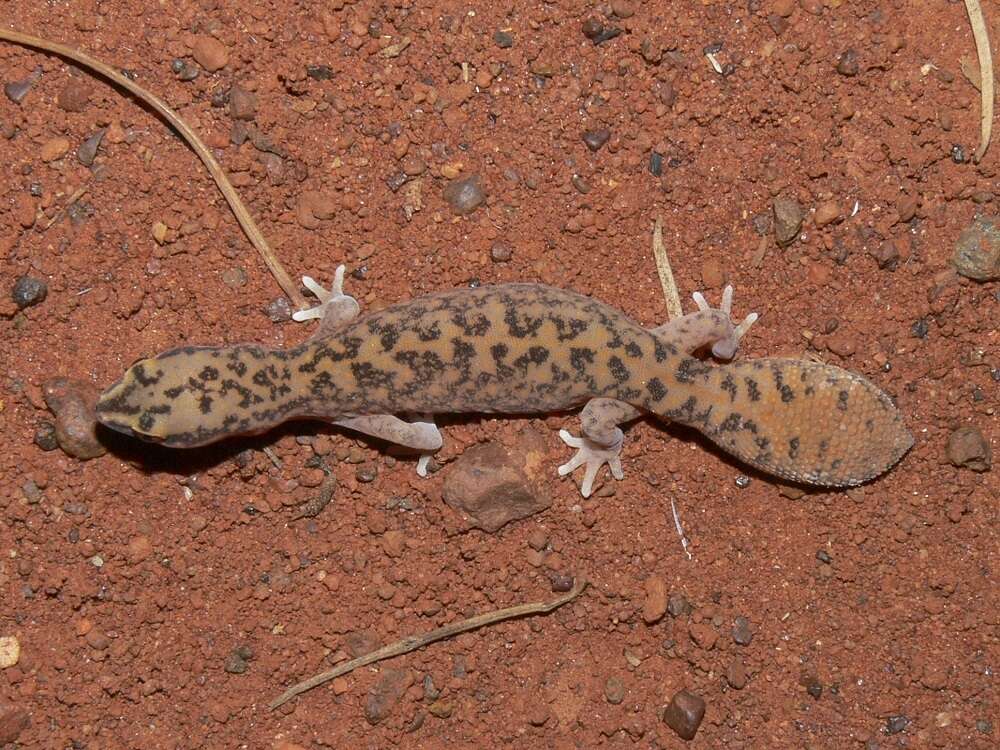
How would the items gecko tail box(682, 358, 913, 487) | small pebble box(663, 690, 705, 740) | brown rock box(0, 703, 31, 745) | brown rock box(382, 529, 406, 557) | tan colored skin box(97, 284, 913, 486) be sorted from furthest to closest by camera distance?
1. brown rock box(382, 529, 406, 557)
2. small pebble box(663, 690, 705, 740)
3. brown rock box(0, 703, 31, 745)
4. gecko tail box(682, 358, 913, 487)
5. tan colored skin box(97, 284, 913, 486)

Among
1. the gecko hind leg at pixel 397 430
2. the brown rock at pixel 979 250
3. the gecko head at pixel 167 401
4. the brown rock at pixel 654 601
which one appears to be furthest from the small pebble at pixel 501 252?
the brown rock at pixel 979 250

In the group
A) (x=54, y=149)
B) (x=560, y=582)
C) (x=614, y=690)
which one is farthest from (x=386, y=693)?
(x=54, y=149)

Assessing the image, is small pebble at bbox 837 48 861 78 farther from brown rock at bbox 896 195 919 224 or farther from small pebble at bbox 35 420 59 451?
small pebble at bbox 35 420 59 451

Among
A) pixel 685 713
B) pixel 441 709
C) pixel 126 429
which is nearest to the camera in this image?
pixel 126 429

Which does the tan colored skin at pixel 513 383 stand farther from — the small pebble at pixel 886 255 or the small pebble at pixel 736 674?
the small pebble at pixel 736 674

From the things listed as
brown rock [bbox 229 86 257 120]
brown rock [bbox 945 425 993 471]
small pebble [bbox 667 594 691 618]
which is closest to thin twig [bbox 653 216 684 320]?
small pebble [bbox 667 594 691 618]

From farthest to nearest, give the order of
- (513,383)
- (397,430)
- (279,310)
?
(279,310), (397,430), (513,383)

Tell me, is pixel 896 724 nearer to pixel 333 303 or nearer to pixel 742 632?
pixel 742 632
